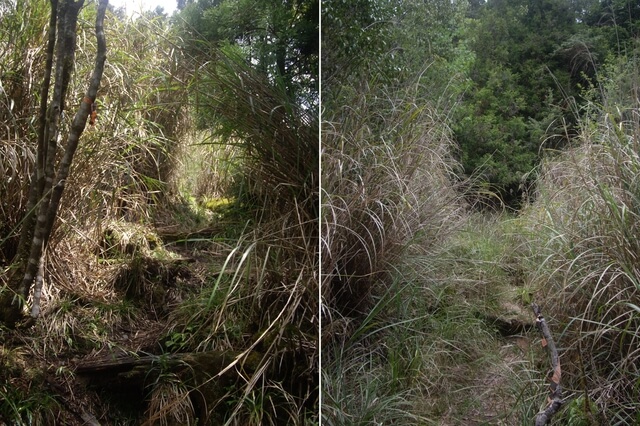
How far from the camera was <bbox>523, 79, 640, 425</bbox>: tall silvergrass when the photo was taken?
1.09 m

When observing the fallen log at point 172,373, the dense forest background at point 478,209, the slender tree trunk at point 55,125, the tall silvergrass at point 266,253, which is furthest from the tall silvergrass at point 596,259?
the slender tree trunk at point 55,125

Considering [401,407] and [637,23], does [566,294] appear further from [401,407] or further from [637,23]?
[637,23]

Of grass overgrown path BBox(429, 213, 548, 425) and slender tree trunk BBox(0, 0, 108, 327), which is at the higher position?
slender tree trunk BBox(0, 0, 108, 327)

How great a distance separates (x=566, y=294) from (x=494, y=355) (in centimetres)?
22

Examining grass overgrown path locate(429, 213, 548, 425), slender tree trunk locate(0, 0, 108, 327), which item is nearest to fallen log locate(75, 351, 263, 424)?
slender tree trunk locate(0, 0, 108, 327)

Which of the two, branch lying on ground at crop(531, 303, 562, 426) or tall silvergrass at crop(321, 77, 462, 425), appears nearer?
branch lying on ground at crop(531, 303, 562, 426)

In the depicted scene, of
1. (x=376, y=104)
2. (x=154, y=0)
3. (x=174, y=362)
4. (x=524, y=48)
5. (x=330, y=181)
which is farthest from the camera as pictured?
(x=376, y=104)

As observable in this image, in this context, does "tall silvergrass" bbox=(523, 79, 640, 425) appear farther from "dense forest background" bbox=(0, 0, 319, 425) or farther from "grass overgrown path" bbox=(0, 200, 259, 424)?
"grass overgrown path" bbox=(0, 200, 259, 424)

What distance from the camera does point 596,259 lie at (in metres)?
1.16

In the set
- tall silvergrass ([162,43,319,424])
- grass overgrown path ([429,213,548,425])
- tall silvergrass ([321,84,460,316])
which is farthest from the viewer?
tall silvergrass ([321,84,460,316])

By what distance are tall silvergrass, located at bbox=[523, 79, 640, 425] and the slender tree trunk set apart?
2.99ft

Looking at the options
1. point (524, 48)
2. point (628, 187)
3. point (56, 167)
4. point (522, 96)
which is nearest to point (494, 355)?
point (628, 187)

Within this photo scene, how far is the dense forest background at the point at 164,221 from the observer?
36.1 inches

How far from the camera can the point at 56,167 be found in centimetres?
99
